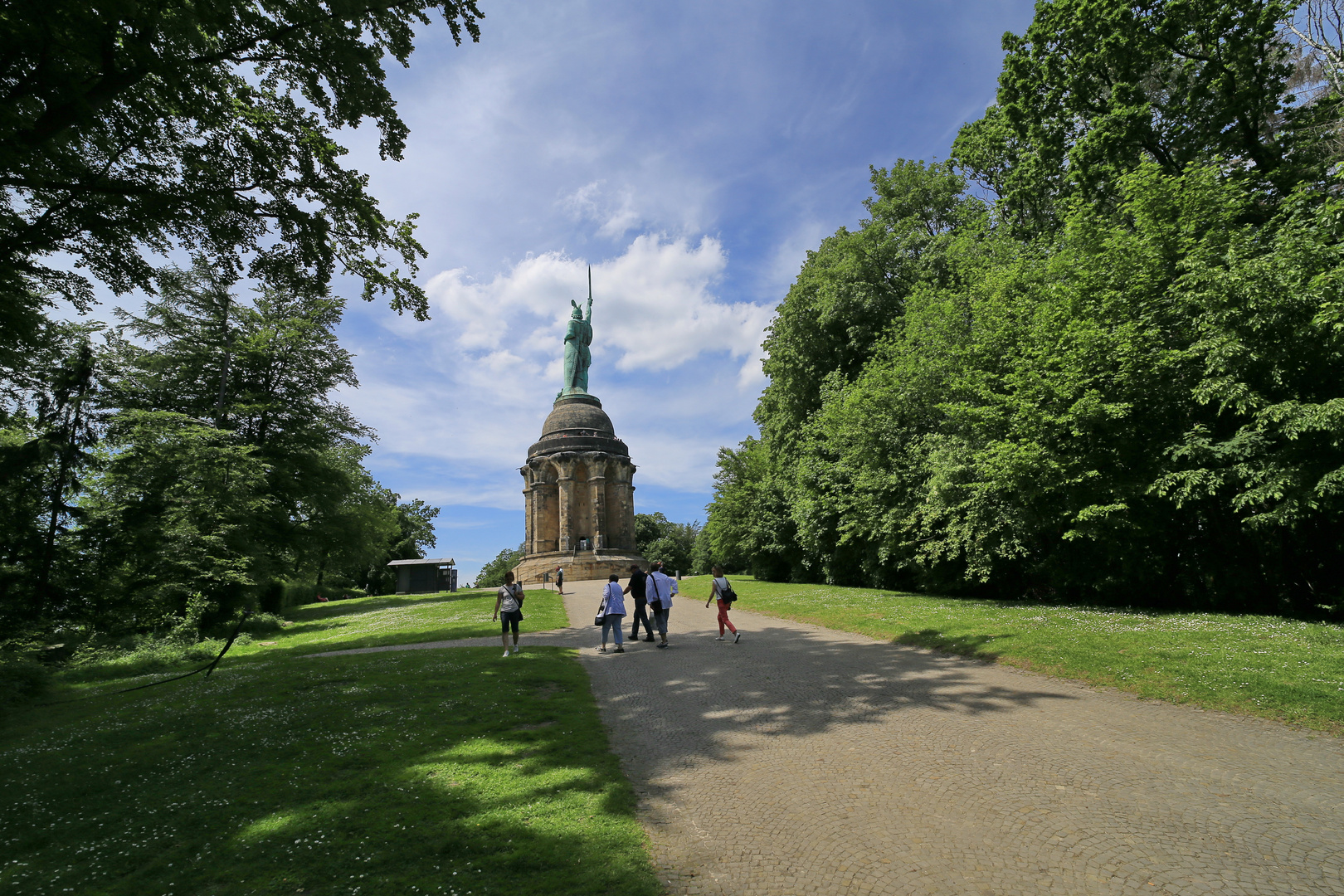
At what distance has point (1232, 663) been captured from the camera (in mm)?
7656

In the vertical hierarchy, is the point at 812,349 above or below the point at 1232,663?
above

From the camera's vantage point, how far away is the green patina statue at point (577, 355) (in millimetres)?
52719

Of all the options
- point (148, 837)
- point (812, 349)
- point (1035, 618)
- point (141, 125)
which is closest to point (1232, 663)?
point (1035, 618)

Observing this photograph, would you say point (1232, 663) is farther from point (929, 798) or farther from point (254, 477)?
point (254, 477)

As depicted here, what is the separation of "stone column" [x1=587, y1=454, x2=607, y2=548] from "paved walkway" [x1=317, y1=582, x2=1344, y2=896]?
37350 mm

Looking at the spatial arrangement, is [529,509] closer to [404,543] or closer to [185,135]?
[404,543]

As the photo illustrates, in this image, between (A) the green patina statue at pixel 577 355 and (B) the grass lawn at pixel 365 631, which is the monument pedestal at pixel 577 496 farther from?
(B) the grass lawn at pixel 365 631

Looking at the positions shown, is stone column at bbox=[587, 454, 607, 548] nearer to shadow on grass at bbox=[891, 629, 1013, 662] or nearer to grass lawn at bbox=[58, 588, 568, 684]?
grass lawn at bbox=[58, 588, 568, 684]

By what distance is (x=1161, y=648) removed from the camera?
8.63m

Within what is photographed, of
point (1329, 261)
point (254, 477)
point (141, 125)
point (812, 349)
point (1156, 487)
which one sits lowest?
point (1156, 487)

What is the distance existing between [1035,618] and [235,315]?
28783mm

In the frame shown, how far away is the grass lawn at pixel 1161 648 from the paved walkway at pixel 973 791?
537mm

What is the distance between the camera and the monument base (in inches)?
1670

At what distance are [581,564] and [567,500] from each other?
5469 millimetres
